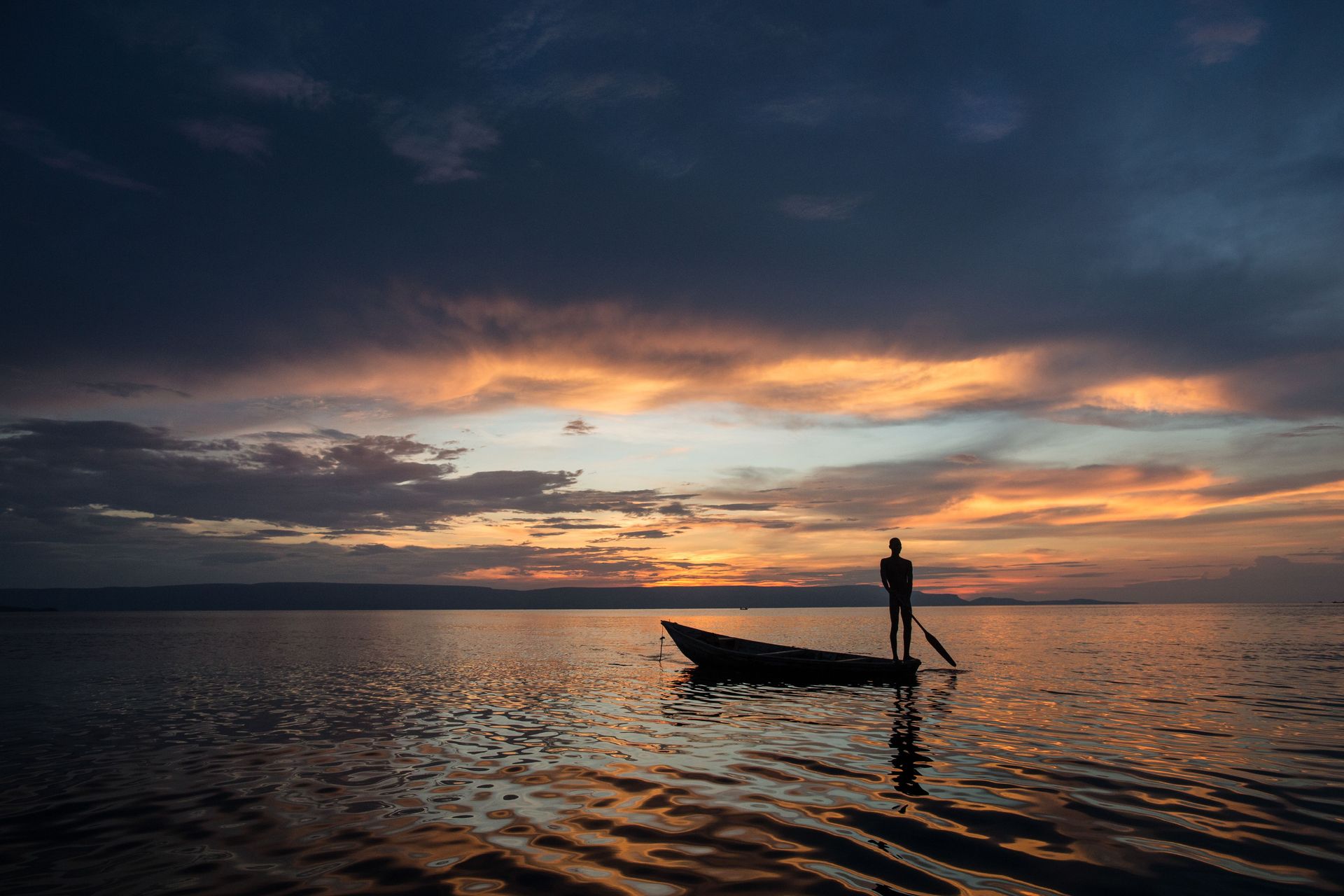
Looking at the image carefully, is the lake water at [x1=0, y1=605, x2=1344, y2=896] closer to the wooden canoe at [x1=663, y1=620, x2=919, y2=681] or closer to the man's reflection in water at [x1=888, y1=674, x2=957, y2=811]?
the man's reflection in water at [x1=888, y1=674, x2=957, y2=811]

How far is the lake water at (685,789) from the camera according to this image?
783 centimetres

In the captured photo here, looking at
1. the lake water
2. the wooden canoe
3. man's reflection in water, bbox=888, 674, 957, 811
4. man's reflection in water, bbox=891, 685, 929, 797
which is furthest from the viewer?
the wooden canoe

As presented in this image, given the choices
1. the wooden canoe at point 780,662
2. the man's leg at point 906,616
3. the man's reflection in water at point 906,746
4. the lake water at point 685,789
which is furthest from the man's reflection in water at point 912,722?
the man's leg at point 906,616

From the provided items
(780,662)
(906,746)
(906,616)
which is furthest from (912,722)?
(780,662)

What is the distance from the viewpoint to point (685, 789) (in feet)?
37.4

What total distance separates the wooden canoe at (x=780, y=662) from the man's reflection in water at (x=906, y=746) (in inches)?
149

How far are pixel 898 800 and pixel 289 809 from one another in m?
9.31

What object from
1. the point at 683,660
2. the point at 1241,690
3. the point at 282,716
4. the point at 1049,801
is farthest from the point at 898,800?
the point at 683,660

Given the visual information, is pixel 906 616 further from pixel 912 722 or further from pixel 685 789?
pixel 685 789

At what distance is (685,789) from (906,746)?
5750 mm

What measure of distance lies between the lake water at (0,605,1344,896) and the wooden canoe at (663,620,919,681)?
976mm

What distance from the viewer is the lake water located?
7.83 m

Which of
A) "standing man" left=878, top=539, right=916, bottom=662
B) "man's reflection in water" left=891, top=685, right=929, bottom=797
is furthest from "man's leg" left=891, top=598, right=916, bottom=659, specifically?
"man's reflection in water" left=891, top=685, right=929, bottom=797

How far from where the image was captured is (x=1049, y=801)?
10.4 metres
